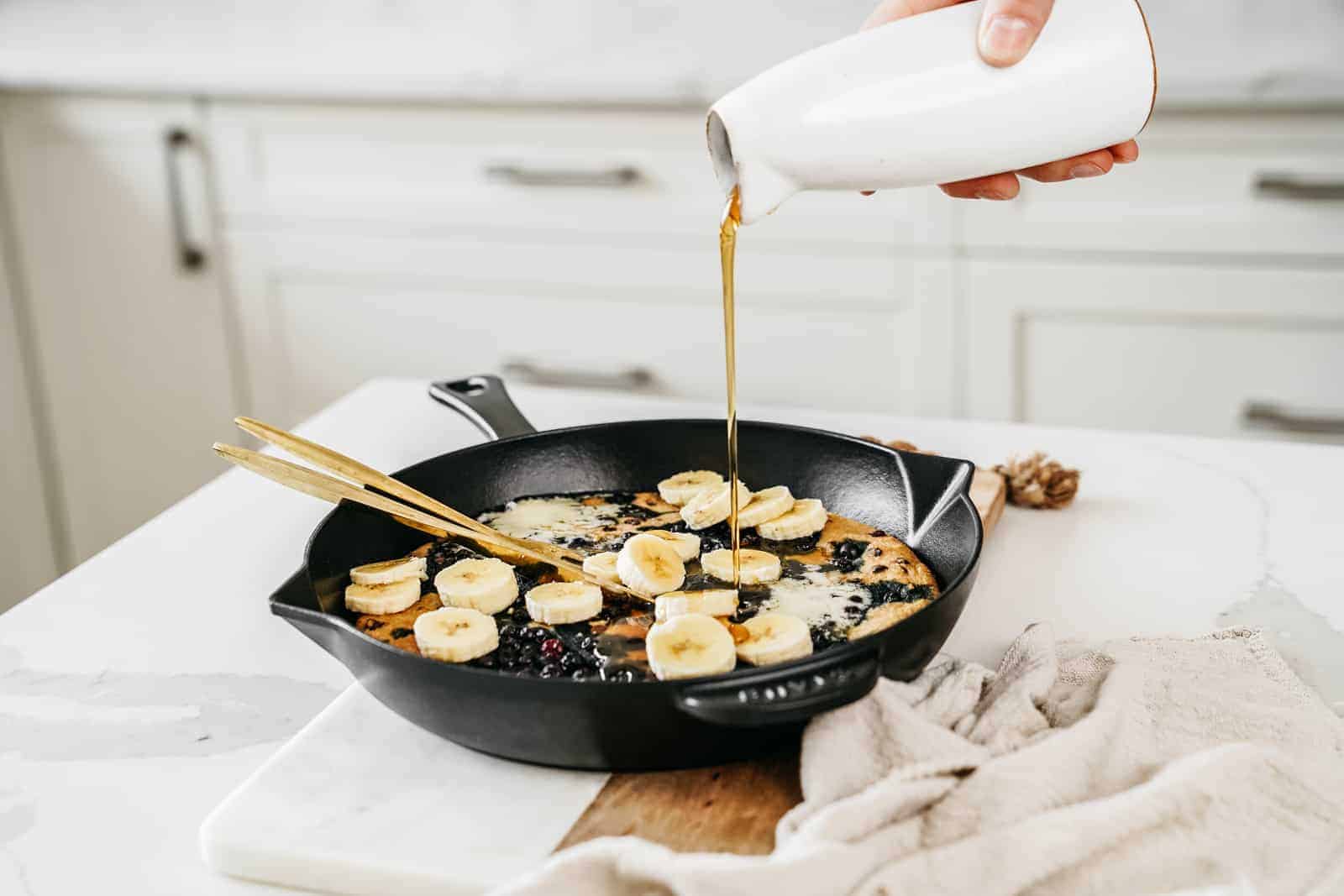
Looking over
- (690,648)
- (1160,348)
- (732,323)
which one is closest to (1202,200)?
(1160,348)

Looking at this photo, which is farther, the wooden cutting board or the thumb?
the thumb

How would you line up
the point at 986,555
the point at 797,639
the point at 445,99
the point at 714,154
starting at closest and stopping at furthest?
1. the point at 797,639
2. the point at 714,154
3. the point at 986,555
4. the point at 445,99

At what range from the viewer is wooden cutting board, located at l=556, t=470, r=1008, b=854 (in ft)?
2.70

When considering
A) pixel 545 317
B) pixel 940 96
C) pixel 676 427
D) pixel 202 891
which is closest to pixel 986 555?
pixel 676 427

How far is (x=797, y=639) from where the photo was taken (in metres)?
0.94

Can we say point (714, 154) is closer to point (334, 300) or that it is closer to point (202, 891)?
point (202, 891)

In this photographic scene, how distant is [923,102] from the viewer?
101 centimetres

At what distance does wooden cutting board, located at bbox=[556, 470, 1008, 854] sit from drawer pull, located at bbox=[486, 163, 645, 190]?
1594 mm

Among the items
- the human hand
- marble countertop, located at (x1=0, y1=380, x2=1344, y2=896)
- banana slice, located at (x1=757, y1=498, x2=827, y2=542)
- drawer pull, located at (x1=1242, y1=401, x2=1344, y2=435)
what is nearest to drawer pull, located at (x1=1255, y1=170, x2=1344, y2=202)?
drawer pull, located at (x1=1242, y1=401, x2=1344, y2=435)

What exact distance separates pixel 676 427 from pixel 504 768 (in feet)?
1.55

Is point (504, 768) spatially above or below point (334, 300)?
below

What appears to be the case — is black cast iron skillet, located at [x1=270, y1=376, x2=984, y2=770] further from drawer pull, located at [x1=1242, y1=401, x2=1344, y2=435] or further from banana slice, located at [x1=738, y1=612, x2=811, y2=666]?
drawer pull, located at [x1=1242, y1=401, x2=1344, y2=435]

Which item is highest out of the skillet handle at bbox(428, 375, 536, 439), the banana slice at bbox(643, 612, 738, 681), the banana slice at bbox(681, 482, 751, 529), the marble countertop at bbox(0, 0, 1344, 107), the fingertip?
the marble countertop at bbox(0, 0, 1344, 107)

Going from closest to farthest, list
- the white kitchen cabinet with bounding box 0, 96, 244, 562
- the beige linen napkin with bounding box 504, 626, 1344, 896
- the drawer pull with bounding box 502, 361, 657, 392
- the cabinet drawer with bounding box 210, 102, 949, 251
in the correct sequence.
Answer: the beige linen napkin with bounding box 504, 626, 1344, 896, the cabinet drawer with bounding box 210, 102, 949, 251, the drawer pull with bounding box 502, 361, 657, 392, the white kitchen cabinet with bounding box 0, 96, 244, 562
